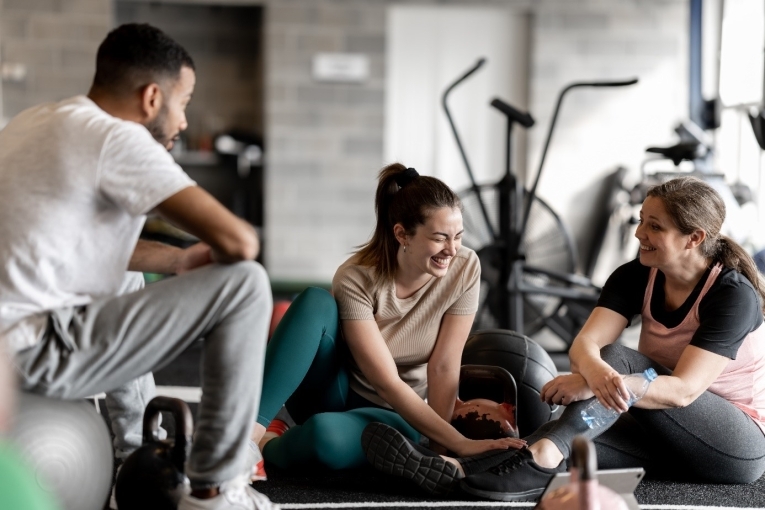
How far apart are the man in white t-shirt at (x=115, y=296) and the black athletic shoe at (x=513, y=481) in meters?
0.57

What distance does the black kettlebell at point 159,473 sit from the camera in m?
1.84

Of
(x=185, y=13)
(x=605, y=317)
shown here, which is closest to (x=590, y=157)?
(x=185, y=13)

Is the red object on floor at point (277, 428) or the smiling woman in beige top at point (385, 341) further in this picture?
the red object on floor at point (277, 428)

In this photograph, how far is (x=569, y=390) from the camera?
85.8 inches

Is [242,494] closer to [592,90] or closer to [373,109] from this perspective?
[373,109]

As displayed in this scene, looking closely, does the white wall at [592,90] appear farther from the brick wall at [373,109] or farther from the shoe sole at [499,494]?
the shoe sole at [499,494]

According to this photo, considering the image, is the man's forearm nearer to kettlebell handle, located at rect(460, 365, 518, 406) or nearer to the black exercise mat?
the black exercise mat

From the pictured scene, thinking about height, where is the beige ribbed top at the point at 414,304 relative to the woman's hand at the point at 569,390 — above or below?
above

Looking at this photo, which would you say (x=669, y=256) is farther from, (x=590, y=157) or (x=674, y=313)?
(x=590, y=157)

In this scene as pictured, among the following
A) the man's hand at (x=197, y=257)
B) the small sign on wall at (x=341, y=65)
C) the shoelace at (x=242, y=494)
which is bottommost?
the shoelace at (x=242, y=494)

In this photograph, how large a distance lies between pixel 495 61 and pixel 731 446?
488 centimetres

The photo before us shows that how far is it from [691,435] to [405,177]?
0.98 metres

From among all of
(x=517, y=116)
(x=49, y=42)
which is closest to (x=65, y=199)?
(x=517, y=116)

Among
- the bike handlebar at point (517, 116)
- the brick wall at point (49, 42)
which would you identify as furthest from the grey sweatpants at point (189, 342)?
the brick wall at point (49, 42)
